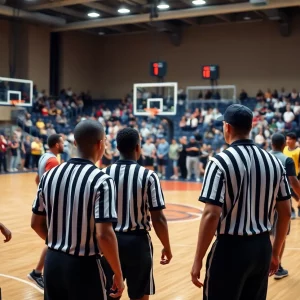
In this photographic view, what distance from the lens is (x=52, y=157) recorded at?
5.63 metres

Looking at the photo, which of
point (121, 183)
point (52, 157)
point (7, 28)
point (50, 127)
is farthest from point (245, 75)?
point (121, 183)

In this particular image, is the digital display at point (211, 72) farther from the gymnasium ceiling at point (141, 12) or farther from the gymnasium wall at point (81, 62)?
the gymnasium wall at point (81, 62)

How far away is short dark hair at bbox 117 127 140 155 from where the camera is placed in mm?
3691

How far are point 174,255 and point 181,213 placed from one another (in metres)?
3.72

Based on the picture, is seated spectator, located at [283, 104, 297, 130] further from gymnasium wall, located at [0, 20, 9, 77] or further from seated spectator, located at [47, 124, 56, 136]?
gymnasium wall, located at [0, 20, 9, 77]

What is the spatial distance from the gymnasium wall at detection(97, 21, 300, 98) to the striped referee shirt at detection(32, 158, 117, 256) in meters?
22.7

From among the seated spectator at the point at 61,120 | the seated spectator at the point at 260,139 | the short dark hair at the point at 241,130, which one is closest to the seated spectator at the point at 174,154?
the seated spectator at the point at 260,139

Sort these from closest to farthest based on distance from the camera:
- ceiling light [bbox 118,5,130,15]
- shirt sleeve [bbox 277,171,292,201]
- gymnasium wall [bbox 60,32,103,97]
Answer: shirt sleeve [bbox 277,171,292,201]
ceiling light [bbox 118,5,130,15]
gymnasium wall [bbox 60,32,103,97]

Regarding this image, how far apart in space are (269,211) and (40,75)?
24874 millimetres

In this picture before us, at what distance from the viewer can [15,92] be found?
20.5 m

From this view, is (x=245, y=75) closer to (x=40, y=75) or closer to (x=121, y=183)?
(x=40, y=75)

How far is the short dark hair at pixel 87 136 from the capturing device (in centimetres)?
289

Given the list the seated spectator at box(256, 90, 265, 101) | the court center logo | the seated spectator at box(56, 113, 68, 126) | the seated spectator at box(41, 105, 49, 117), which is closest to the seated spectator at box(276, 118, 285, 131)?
the seated spectator at box(256, 90, 265, 101)

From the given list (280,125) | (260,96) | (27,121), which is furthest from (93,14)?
(280,125)
